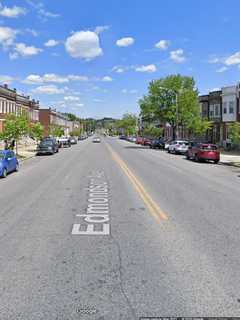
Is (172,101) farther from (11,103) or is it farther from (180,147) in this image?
(11,103)

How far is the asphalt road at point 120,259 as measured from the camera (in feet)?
14.6

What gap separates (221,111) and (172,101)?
6.91 meters

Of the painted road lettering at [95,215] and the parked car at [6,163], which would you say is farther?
the parked car at [6,163]

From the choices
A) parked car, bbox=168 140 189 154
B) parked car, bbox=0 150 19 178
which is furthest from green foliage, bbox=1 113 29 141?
parked car, bbox=168 140 189 154

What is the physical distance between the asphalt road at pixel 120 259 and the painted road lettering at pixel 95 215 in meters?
0.04

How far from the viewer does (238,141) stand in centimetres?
2686

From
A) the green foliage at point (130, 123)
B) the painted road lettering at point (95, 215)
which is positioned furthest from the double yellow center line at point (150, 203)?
the green foliage at point (130, 123)

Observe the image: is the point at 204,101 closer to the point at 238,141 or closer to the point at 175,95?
the point at 175,95

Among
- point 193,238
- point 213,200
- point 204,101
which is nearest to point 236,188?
point 213,200

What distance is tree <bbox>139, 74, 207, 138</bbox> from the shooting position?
175ft

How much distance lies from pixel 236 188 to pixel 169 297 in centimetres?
1134

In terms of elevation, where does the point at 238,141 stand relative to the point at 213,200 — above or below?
above

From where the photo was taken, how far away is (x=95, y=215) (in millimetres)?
9391

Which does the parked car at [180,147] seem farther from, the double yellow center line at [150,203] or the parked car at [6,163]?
the double yellow center line at [150,203]
